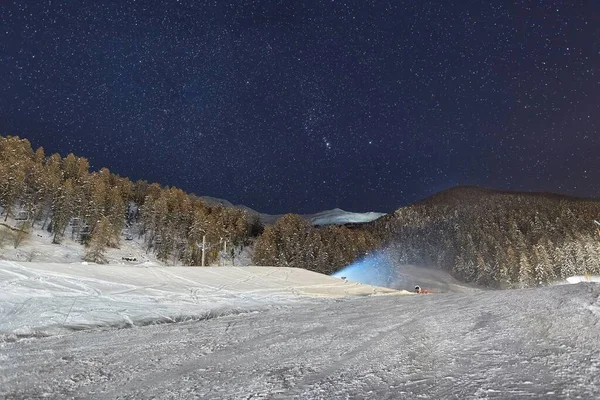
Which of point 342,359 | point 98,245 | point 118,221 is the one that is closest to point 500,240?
point 118,221

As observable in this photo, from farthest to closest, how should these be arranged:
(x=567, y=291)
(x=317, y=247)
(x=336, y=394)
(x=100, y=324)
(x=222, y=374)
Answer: (x=317, y=247), (x=100, y=324), (x=567, y=291), (x=222, y=374), (x=336, y=394)

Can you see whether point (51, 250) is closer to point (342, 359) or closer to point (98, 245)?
point (98, 245)

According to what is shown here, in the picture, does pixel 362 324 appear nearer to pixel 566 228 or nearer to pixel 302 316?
pixel 302 316

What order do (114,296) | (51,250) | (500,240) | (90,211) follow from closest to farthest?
1. (114,296)
2. (51,250)
3. (90,211)
4. (500,240)

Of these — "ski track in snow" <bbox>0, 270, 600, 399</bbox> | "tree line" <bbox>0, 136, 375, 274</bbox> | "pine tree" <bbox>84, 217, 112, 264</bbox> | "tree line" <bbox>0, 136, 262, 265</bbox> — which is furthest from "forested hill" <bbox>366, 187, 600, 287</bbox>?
"ski track in snow" <bbox>0, 270, 600, 399</bbox>

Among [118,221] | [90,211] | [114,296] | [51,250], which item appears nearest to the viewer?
[114,296]

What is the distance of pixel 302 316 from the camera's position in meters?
12.6

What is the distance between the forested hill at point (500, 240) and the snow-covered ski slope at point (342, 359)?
83.2m

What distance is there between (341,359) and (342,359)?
2 centimetres

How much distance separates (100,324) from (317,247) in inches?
2758

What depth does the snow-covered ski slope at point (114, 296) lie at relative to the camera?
11.8 metres

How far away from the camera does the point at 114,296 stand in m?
16.1

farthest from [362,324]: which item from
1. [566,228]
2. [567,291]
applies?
[566,228]

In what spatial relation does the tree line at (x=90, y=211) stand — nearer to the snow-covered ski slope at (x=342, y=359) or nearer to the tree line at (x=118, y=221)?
the tree line at (x=118, y=221)
